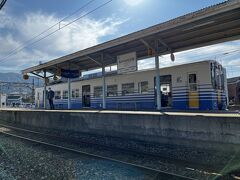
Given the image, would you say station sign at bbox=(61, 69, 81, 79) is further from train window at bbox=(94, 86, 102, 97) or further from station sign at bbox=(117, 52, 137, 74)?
station sign at bbox=(117, 52, 137, 74)

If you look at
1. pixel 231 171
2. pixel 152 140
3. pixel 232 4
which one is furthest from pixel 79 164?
pixel 232 4

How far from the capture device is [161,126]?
27.1ft

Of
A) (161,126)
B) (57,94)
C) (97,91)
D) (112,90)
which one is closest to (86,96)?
(97,91)

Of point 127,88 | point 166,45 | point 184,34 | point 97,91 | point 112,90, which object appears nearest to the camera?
point 184,34

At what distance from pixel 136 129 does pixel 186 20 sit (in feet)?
14.9

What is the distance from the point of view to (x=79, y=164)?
6422 millimetres

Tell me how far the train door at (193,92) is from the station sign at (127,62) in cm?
366

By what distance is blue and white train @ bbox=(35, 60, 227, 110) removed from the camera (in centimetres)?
1325

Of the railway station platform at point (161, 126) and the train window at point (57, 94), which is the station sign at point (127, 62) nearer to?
the railway station platform at point (161, 126)

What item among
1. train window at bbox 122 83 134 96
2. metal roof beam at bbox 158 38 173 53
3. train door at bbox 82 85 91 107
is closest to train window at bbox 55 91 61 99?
train door at bbox 82 85 91 107

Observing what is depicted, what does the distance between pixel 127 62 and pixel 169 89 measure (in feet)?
13.0

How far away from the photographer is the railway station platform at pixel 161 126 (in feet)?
21.9

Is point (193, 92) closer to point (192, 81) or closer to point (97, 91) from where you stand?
point (192, 81)

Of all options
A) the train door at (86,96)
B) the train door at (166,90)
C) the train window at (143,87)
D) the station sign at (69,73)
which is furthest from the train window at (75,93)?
the train door at (166,90)
